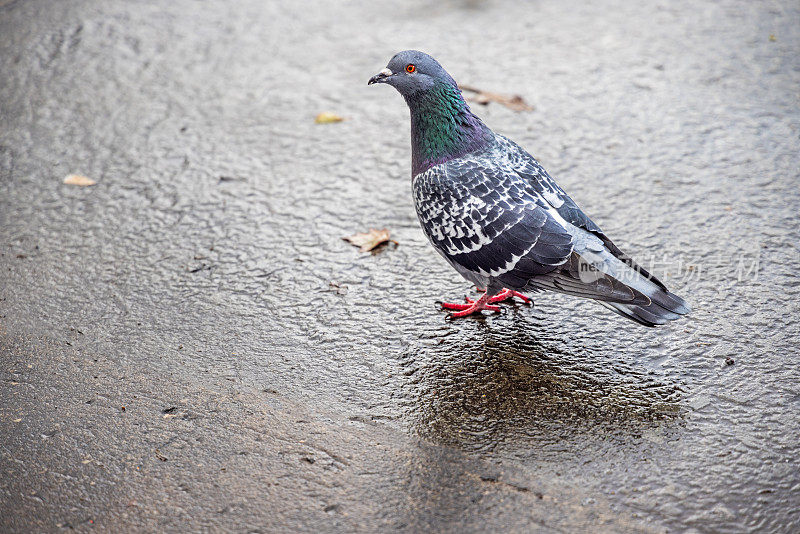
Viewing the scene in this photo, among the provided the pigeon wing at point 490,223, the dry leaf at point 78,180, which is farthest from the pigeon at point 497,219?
the dry leaf at point 78,180

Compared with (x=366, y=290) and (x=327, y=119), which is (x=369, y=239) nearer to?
(x=366, y=290)

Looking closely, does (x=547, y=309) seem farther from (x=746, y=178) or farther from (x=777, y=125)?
(x=777, y=125)

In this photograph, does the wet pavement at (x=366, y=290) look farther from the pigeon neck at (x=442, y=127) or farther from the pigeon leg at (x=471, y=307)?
the pigeon neck at (x=442, y=127)

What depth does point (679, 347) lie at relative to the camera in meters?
3.24

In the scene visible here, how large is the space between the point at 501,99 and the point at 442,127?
1.90 metres

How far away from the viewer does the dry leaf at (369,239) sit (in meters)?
3.94

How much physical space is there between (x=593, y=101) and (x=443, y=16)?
180cm

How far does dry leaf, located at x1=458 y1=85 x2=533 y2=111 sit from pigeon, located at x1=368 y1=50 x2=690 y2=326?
5.23 feet

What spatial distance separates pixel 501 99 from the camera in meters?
5.11

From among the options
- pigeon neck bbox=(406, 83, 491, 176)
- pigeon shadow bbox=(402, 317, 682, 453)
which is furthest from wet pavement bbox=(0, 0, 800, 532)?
pigeon neck bbox=(406, 83, 491, 176)

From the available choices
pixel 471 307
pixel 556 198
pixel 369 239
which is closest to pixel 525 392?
pixel 471 307

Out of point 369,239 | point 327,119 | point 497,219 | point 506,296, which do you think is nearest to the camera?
point 497,219

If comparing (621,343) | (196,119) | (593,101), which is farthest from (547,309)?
(196,119)

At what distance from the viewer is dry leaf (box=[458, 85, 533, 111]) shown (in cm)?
504
